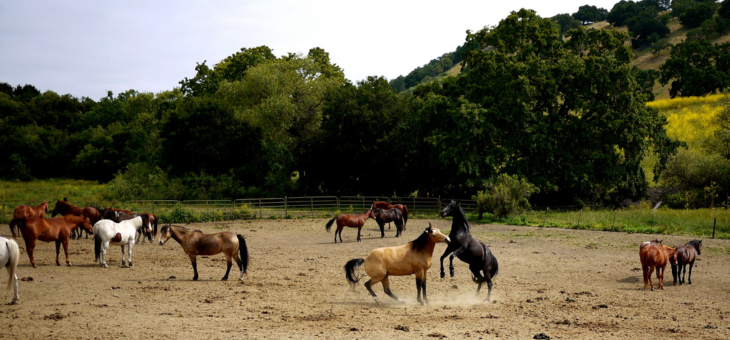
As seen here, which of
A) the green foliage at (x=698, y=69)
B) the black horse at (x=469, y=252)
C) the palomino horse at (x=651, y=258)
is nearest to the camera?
the black horse at (x=469, y=252)

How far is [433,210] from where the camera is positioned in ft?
101

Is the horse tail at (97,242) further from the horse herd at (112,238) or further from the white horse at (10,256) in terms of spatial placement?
the white horse at (10,256)

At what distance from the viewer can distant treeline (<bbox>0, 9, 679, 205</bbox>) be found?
29172mm

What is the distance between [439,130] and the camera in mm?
30172

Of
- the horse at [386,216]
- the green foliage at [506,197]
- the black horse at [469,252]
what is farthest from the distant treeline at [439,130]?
the black horse at [469,252]

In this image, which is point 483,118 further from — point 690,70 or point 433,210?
point 690,70

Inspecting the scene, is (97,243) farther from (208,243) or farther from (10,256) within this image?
(10,256)

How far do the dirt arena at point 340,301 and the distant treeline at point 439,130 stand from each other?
13385 mm

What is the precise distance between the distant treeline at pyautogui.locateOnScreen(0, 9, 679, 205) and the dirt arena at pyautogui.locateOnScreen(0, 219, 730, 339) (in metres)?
13.4

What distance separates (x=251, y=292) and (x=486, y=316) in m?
4.94

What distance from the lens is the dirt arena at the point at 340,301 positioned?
8.31m

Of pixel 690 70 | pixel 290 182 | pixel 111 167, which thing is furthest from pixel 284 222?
pixel 690 70

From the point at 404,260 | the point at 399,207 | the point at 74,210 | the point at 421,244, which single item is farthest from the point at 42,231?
the point at 399,207

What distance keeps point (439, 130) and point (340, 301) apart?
20845 mm
